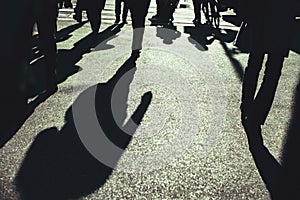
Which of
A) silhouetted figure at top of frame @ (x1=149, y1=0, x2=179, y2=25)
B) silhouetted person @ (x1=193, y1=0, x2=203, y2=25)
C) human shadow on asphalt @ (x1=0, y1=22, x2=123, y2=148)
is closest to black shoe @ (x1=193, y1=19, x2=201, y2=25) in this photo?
silhouetted person @ (x1=193, y1=0, x2=203, y2=25)

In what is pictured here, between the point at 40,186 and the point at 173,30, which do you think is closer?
the point at 40,186

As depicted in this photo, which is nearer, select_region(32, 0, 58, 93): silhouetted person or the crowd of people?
the crowd of people

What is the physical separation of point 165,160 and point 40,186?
3.82 ft

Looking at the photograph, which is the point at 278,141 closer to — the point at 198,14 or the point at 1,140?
A: the point at 1,140

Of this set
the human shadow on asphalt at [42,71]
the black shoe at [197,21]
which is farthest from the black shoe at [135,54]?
the black shoe at [197,21]

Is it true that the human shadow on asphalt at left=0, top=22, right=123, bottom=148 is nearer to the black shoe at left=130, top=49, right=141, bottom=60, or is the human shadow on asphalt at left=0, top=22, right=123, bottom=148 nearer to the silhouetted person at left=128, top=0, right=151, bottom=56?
the black shoe at left=130, top=49, right=141, bottom=60

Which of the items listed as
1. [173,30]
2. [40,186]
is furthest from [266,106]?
[173,30]

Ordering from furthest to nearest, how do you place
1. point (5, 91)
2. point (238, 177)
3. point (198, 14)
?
1. point (198, 14)
2. point (5, 91)
3. point (238, 177)

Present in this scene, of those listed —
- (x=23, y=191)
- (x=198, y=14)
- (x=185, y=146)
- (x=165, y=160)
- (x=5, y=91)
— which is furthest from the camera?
(x=198, y=14)

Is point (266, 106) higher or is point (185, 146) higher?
point (266, 106)

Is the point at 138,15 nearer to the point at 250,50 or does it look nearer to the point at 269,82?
the point at 250,50

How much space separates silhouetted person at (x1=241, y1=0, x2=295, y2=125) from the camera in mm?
4246

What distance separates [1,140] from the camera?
4148 millimetres

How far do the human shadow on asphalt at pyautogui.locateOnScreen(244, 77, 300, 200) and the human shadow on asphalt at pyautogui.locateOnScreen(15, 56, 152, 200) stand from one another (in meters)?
1.29
